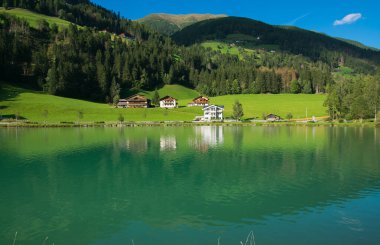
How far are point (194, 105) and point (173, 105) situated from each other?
519 inches

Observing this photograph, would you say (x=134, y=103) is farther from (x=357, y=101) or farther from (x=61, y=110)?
(x=357, y=101)

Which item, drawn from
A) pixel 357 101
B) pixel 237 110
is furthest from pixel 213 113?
pixel 357 101

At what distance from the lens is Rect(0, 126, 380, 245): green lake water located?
22.0 meters

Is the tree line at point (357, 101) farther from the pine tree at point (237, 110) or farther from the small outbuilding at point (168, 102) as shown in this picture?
the small outbuilding at point (168, 102)

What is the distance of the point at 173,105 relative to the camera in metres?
177

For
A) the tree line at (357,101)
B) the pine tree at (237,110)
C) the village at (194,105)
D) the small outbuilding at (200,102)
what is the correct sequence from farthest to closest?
1. the small outbuilding at (200,102)
2. the village at (194,105)
3. the pine tree at (237,110)
4. the tree line at (357,101)

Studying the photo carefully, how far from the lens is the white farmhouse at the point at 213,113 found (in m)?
153

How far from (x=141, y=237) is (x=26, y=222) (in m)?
8.77

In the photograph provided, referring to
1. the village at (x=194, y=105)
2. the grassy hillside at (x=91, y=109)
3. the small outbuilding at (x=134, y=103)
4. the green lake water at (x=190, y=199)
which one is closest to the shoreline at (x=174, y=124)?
the grassy hillside at (x=91, y=109)

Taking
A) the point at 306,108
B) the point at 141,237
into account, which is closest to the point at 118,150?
the point at 141,237

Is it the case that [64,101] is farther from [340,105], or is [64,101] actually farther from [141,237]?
[141,237]

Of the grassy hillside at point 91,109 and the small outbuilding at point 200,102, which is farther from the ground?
the small outbuilding at point 200,102

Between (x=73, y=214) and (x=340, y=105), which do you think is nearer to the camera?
(x=73, y=214)

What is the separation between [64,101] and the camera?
153 metres
